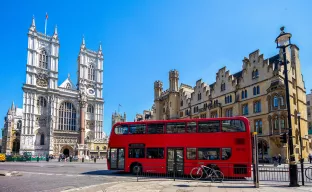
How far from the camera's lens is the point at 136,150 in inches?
762

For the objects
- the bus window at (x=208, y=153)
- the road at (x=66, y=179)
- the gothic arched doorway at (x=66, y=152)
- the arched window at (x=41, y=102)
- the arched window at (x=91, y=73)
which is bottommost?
the gothic arched doorway at (x=66, y=152)

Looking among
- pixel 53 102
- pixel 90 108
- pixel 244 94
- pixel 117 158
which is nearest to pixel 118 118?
pixel 90 108

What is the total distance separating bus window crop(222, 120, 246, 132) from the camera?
1647 cm

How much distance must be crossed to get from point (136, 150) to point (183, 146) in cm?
382

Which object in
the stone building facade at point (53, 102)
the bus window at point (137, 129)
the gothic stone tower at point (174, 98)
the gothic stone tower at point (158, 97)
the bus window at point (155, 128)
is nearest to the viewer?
the bus window at point (155, 128)

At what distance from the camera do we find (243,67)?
135 feet

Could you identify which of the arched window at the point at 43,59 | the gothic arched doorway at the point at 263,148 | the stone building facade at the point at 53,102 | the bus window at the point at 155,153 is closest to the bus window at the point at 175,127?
the bus window at the point at 155,153

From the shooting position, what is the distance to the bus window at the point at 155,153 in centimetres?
1845

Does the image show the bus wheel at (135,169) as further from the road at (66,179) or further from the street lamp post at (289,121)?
the street lamp post at (289,121)

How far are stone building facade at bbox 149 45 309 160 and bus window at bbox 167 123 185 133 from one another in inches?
736

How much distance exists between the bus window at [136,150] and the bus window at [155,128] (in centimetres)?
125

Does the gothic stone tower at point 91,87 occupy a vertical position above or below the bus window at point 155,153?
above

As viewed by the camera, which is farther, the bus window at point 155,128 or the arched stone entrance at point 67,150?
the arched stone entrance at point 67,150

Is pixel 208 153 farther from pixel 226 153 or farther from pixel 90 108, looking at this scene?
pixel 90 108
